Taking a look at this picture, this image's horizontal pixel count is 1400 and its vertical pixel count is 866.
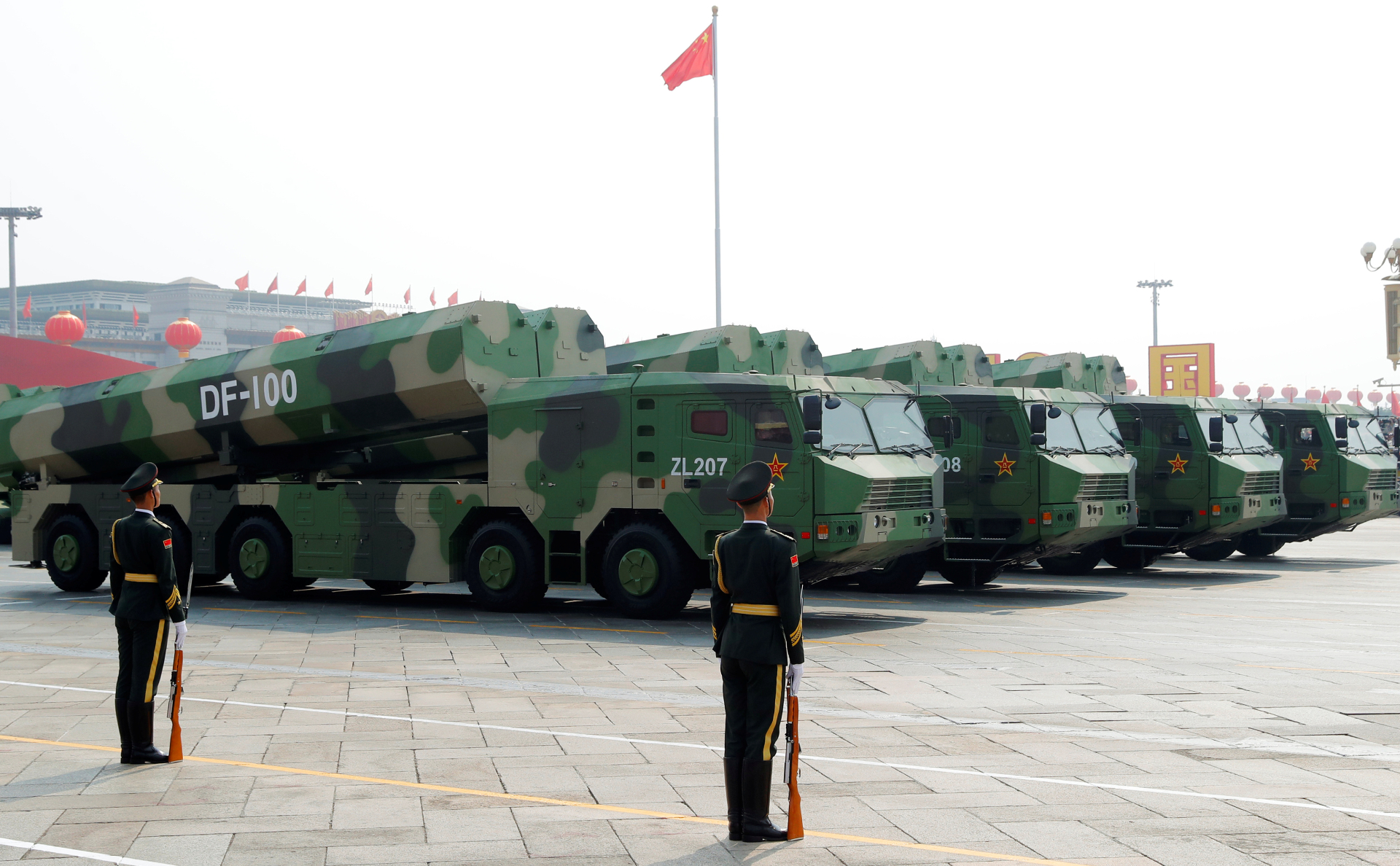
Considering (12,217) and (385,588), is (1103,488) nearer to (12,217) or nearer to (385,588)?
(385,588)

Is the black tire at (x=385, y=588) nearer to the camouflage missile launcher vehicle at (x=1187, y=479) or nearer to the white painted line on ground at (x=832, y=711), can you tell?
the white painted line on ground at (x=832, y=711)

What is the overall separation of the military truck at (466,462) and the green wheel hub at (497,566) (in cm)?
3

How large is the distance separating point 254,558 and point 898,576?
27.1 ft

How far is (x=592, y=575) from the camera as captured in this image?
50.5ft

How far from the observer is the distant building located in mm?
125938

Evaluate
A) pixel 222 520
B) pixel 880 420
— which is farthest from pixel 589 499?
pixel 222 520

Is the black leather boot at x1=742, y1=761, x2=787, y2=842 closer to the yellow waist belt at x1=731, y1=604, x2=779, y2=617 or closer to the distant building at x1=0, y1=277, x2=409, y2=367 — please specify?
the yellow waist belt at x1=731, y1=604, x2=779, y2=617

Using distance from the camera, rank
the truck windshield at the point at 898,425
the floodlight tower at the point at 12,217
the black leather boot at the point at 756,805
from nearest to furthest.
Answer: the black leather boot at the point at 756,805
the truck windshield at the point at 898,425
the floodlight tower at the point at 12,217

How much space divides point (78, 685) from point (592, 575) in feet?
19.4

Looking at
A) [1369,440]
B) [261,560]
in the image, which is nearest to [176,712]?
[261,560]

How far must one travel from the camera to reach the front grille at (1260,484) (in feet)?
68.8

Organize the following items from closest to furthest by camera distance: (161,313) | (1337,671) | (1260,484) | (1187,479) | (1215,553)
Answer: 1. (1337,671)
2. (1187,479)
3. (1260,484)
4. (1215,553)
5. (161,313)

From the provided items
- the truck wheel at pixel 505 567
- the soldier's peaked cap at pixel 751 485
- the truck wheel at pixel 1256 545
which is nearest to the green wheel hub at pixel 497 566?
the truck wheel at pixel 505 567

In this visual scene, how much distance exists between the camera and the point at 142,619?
25.8 feet
